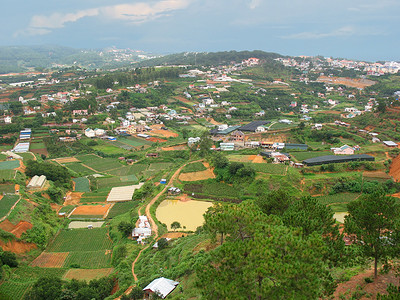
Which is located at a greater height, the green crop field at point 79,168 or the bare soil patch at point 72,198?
the green crop field at point 79,168

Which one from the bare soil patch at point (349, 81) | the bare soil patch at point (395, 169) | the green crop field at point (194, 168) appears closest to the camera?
the bare soil patch at point (395, 169)

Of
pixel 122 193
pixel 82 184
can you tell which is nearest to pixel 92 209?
pixel 122 193

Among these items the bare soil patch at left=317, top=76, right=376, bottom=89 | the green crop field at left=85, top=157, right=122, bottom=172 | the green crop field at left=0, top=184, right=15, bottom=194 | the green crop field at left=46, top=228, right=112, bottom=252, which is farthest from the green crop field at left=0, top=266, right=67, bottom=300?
the bare soil patch at left=317, top=76, right=376, bottom=89

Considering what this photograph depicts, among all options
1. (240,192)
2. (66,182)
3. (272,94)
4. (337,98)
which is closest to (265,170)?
(240,192)

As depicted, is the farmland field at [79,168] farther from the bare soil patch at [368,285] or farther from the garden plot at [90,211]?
the bare soil patch at [368,285]

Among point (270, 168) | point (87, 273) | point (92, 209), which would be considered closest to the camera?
point (87, 273)

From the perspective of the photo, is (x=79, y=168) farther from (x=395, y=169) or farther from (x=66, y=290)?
(x=395, y=169)

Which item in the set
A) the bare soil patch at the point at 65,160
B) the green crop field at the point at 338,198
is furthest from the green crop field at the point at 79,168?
the green crop field at the point at 338,198
